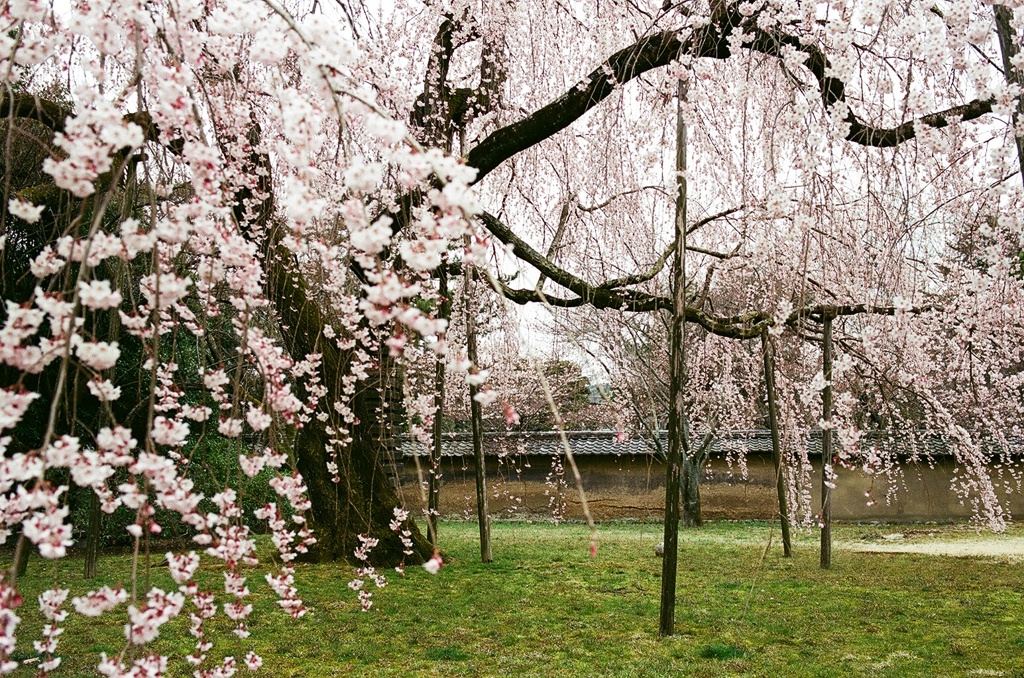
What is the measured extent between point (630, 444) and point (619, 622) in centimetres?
996

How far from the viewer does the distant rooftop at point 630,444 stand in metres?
13.1


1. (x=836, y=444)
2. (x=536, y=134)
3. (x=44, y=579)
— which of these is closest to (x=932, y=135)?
(x=536, y=134)

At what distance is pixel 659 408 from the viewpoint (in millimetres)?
13578

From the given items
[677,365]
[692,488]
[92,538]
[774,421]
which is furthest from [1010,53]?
[692,488]

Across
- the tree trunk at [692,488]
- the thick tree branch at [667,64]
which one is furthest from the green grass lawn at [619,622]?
the tree trunk at [692,488]

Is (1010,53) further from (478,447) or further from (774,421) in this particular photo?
(478,447)

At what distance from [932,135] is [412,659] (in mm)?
3346

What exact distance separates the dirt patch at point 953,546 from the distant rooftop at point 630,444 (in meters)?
2.03

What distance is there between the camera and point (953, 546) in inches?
389

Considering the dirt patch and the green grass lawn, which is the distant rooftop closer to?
the dirt patch

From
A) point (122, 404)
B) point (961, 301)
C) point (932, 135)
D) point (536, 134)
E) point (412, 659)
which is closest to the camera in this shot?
point (932, 135)

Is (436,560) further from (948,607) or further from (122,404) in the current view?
(122,404)

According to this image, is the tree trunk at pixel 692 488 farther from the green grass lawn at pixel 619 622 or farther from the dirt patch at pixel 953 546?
the green grass lawn at pixel 619 622

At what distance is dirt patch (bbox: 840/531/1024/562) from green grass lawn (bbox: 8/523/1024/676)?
96cm
